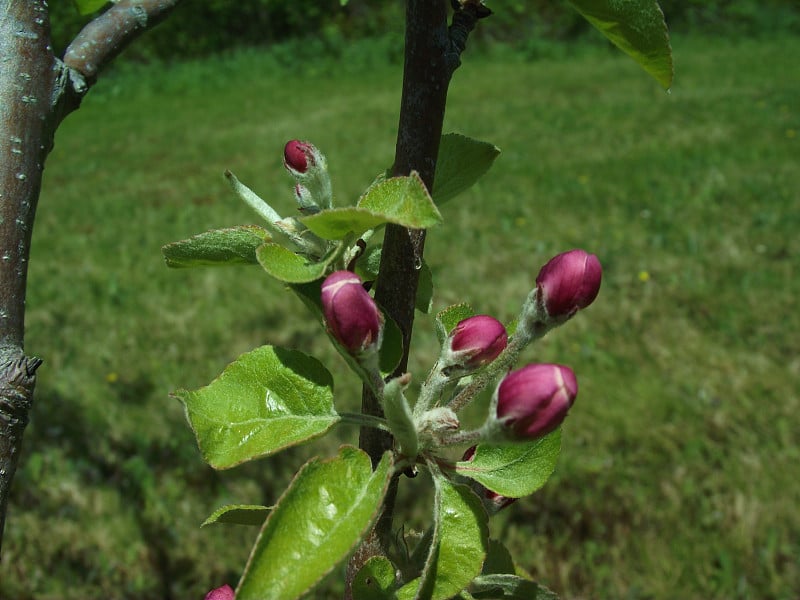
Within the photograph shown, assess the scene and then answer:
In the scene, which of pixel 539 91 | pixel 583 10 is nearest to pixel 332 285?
pixel 583 10

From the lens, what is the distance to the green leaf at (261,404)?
477mm

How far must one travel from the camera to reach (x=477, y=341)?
1.62ft

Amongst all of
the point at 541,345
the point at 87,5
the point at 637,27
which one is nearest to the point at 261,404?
the point at 637,27

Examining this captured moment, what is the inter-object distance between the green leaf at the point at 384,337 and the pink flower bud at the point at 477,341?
4cm

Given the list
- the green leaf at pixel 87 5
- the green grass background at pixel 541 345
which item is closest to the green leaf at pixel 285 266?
the green leaf at pixel 87 5

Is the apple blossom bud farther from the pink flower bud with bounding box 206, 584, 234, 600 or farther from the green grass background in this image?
the green grass background

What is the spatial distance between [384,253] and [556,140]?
5474mm

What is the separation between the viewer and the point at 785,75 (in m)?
7.44

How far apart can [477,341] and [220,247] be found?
0.18 metres

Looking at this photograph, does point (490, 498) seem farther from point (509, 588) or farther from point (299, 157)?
point (299, 157)

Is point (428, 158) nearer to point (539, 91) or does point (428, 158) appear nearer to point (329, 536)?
point (329, 536)

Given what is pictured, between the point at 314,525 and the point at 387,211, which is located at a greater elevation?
the point at 387,211

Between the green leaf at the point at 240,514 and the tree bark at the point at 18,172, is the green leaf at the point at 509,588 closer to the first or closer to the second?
the green leaf at the point at 240,514

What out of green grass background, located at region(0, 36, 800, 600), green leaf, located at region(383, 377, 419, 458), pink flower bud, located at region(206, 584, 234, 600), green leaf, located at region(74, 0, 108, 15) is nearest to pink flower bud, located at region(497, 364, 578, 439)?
green leaf, located at region(383, 377, 419, 458)
